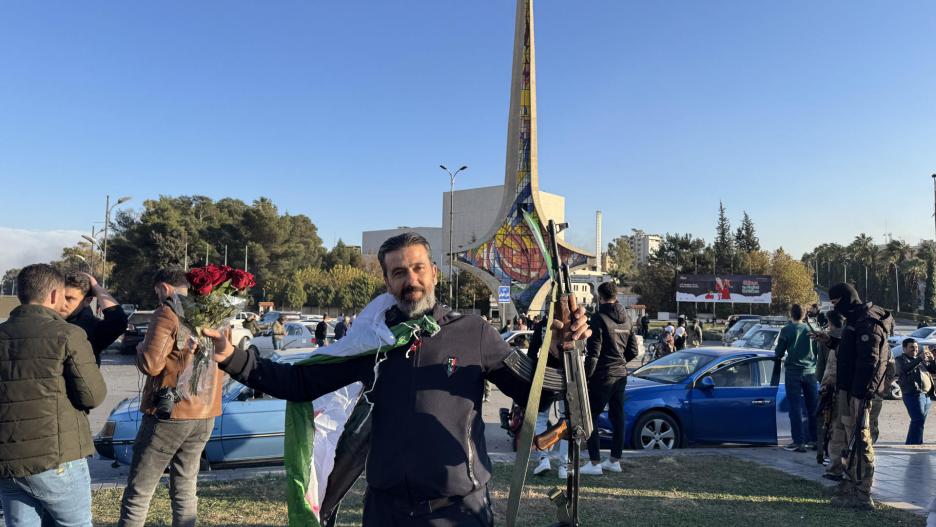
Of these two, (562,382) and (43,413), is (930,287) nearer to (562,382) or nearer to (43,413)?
(562,382)

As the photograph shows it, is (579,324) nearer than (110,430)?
Yes

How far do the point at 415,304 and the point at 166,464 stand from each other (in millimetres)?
2350

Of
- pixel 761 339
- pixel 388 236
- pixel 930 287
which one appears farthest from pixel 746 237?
pixel 761 339

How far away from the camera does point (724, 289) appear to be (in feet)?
178

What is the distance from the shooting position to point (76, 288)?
4.18 metres

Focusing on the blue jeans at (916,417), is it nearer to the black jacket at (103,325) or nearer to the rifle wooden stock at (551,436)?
the rifle wooden stock at (551,436)

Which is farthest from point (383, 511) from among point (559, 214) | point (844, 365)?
point (559, 214)

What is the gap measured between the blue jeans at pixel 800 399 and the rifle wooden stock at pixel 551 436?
674cm

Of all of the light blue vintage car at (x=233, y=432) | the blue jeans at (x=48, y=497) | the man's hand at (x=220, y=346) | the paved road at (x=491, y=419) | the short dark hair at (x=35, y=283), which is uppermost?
the short dark hair at (x=35, y=283)

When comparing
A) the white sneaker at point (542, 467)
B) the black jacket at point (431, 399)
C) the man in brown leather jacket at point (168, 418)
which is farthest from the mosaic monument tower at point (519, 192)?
the black jacket at point (431, 399)

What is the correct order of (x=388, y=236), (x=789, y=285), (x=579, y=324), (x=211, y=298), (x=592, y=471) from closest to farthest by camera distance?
1. (x=579, y=324)
2. (x=211, y=298)
3. (x=592, y=471)
4. (x=789, y=285)
5. (x=388, y=236)

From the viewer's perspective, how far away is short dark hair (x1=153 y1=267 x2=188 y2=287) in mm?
4277

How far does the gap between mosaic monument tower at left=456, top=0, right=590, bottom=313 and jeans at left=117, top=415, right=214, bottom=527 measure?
126 feet

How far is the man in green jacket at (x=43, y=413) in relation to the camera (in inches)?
127
